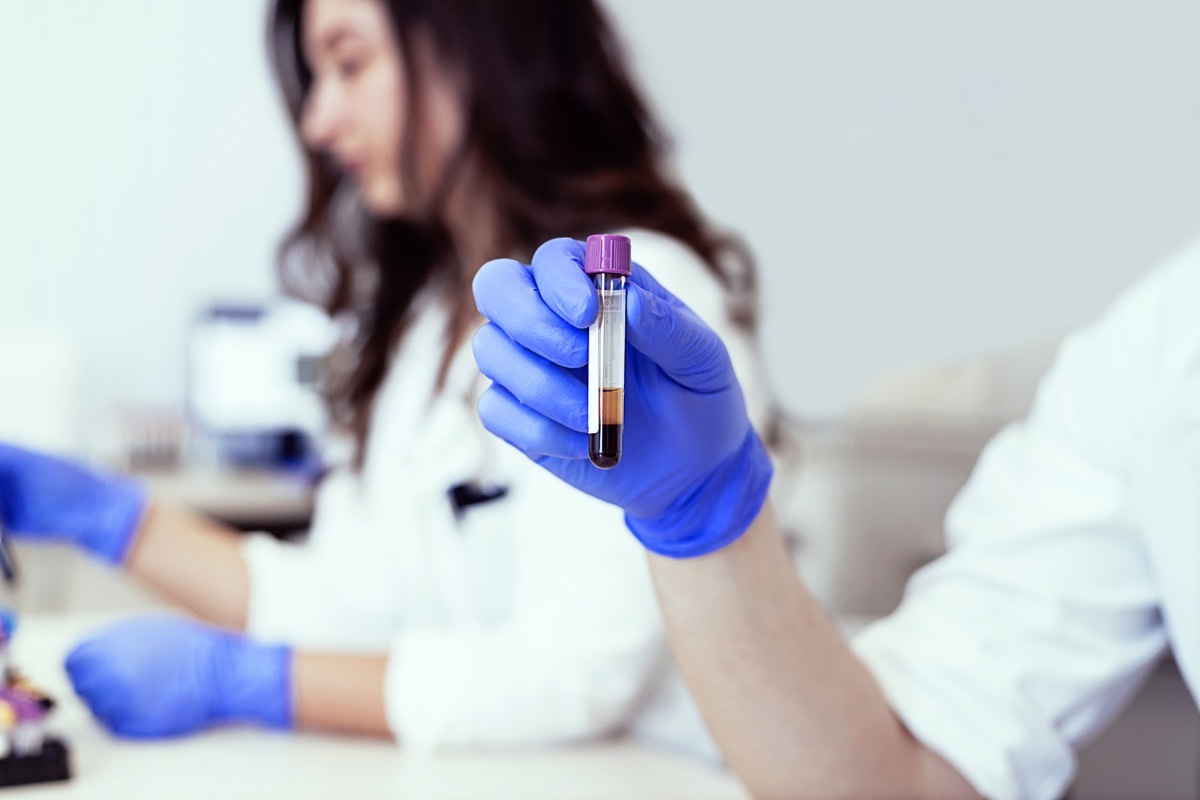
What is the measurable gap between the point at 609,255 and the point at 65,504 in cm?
92

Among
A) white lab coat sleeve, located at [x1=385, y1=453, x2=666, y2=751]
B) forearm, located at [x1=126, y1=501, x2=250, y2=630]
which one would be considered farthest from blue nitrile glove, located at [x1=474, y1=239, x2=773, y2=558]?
forearm, located at [x1=126, y1=501, x2=250, y2=630]

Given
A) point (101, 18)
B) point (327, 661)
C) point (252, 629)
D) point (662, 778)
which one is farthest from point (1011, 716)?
point (101, 18)

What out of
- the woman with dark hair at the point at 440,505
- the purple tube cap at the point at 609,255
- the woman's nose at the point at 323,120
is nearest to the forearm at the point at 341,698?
the woman with dark hair at the point at 440,505

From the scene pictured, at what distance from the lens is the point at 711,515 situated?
0.66m

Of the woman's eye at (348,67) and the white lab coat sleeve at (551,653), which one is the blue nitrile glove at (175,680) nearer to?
the white lab coat sleeve at (551,653)

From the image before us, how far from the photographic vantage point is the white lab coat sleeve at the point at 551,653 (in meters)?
0.85

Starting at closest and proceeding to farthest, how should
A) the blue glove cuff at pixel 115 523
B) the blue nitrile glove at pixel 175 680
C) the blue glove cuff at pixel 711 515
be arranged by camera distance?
the blue glove cuff at pixel 711 515, the blue nitrile glove at pixel 175 680, the blue glove cuff at pixel 115 523

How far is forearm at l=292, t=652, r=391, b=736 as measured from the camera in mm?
884

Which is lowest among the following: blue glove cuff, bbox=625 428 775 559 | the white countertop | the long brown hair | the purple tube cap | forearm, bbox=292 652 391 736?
the white countertop

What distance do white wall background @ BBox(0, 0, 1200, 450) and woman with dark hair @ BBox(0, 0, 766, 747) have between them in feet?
1.35

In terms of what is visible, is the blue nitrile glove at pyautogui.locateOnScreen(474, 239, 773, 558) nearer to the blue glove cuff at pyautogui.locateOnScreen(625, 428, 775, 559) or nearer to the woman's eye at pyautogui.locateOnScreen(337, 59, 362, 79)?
the blue glove cuff at pyautogui.locateOnScreen(625, 428, 775, 559)

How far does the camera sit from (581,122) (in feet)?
3.80

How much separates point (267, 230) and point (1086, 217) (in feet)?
6.99

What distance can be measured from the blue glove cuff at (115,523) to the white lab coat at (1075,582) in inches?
33.0
